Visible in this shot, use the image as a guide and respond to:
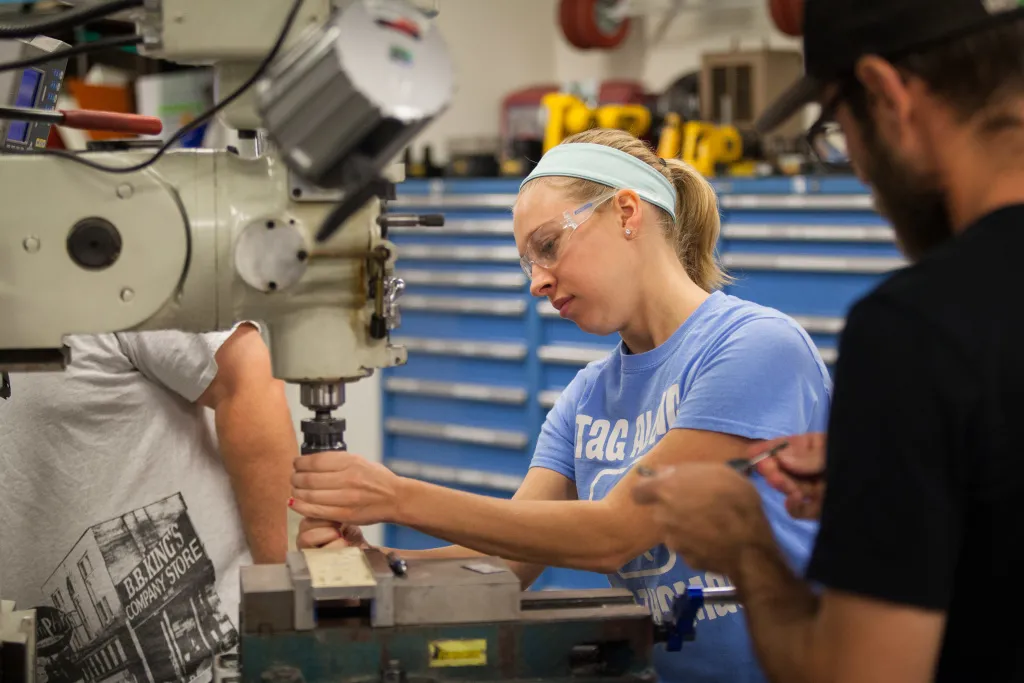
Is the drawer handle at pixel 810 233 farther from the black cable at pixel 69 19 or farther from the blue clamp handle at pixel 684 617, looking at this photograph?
the black cable at pixel 69 19

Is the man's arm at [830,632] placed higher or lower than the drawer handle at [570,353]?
higher

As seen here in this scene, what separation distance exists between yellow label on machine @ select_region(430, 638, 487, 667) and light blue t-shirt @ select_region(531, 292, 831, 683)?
0.38 meters

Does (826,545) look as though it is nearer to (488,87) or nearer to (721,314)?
(721,314)

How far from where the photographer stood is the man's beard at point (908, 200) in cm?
94

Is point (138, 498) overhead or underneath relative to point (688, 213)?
underneath

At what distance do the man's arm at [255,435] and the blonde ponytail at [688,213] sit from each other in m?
0.56

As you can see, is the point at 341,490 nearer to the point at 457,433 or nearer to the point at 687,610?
the point at 687,610

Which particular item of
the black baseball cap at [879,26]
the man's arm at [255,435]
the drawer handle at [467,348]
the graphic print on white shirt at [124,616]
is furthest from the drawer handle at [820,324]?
the black baseball cap at [879,26]

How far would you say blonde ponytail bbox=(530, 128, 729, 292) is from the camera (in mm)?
1716

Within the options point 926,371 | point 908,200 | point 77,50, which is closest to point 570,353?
point 77,50

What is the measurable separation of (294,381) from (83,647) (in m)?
0.63

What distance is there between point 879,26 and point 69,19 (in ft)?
2.55

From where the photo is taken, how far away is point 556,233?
1.65 m

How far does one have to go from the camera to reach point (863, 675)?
87cm
